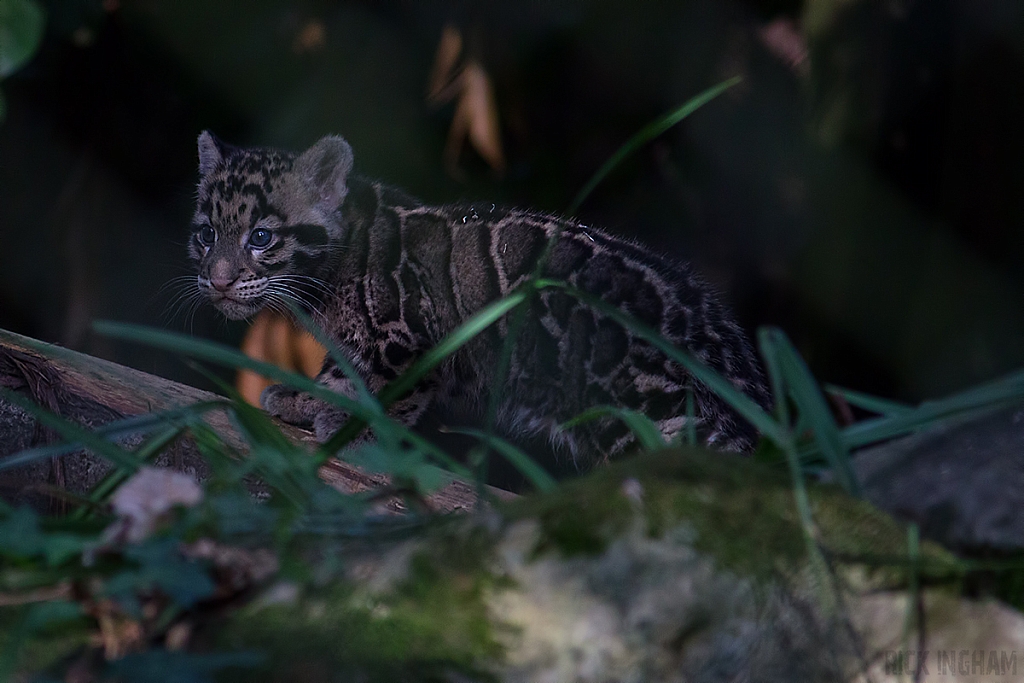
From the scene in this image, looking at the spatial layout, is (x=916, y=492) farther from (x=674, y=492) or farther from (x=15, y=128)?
(x=15, y=128)

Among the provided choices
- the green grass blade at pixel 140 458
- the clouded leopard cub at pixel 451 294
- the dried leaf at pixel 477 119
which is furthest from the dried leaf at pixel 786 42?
the green grass blade at pixel 140 458

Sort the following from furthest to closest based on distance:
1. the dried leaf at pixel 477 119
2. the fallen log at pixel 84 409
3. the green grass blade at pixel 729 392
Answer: the dried leaf at pixel 477 119 < the fallen log at pixel 84 409 < the green grass blade at pixel 729 392

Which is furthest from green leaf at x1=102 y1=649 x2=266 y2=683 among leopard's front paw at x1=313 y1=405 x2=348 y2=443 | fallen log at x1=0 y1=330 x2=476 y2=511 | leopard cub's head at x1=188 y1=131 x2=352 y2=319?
leopard cub's head at x1=188 y1=131 x2=352 y2=319

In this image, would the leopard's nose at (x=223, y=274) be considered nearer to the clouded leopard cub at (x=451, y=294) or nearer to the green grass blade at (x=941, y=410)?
the clouded leopard cub at (x=451, y=294)

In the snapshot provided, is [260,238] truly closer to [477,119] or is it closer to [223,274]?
[223,274]

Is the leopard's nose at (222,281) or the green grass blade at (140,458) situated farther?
the leopard's nose at (222,281)

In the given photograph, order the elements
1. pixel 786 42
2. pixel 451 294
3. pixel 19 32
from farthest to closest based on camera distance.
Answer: pixel 786 42 → pixel 451 294 → pixel 19 32

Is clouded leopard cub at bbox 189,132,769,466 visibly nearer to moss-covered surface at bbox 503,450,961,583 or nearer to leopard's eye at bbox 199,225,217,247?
leopard's eye at bbox 199,225,217,247

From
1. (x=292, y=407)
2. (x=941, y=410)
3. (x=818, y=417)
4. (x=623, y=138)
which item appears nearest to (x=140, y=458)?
(x=818, y=417)

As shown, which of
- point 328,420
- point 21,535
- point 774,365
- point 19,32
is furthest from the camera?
point 328,420
